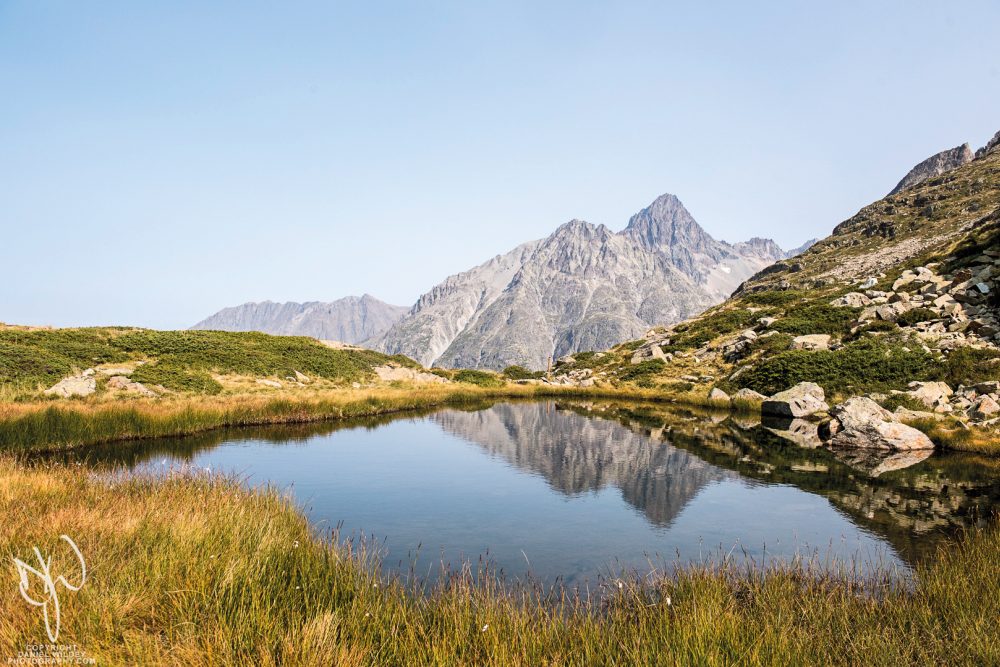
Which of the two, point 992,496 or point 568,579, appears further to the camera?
point 992,496

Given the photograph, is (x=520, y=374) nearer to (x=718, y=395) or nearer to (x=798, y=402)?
(x=718, y=395)

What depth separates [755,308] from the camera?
76.4 metres

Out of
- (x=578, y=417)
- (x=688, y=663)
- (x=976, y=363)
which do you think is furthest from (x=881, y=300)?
(x=688, y=663)

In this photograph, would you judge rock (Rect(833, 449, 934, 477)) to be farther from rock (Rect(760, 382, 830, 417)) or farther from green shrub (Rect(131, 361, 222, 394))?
green shrub (Rect(131, 361, 222, 394))

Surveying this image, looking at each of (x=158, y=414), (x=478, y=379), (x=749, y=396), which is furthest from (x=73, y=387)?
(x=749, y=396)

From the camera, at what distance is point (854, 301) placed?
56500 millimetres

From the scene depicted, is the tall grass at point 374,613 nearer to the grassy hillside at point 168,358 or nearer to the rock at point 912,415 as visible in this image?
the rock at point 912,415

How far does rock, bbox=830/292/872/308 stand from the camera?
5528 centimetres

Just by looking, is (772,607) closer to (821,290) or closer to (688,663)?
(688,663)

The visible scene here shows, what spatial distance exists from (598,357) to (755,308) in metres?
24.3

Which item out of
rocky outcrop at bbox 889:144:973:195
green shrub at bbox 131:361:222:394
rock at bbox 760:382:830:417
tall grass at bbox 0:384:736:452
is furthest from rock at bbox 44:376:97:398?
rocky outcrop at bbox 889:144:973:195

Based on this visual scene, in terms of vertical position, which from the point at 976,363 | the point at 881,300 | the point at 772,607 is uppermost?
the point at 881,300

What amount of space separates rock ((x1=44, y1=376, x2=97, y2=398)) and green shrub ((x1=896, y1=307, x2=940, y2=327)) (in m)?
62.8

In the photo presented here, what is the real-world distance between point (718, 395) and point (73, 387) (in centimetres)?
4953
